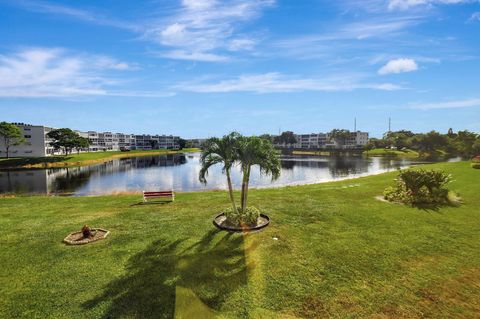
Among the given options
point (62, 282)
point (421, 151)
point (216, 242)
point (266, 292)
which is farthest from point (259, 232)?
point (421, 151)

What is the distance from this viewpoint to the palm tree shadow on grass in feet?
29.4

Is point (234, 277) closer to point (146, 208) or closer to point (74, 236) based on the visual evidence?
point (74, 236)

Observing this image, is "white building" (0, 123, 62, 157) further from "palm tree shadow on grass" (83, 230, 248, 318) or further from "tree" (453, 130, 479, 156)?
"tree" (453, 130, 479, 156)

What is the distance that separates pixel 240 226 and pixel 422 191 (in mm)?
16415

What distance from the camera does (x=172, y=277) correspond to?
1066 centimetres

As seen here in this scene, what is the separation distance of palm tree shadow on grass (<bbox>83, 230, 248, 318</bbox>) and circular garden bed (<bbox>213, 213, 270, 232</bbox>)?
1.41 metres

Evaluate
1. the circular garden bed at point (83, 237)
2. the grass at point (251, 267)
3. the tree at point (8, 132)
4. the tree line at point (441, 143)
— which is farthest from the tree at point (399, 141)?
the tree at point (8, 132)

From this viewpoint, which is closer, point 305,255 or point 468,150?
point 305,255

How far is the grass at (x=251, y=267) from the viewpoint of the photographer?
8906mm

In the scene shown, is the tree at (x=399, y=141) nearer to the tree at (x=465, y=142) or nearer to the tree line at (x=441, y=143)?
the tree line at (x=441, y=143)

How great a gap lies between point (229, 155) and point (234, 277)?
731 centimetres

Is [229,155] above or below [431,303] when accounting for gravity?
above

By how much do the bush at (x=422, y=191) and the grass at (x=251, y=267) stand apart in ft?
8.06

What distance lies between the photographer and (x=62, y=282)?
1044 centimetres
